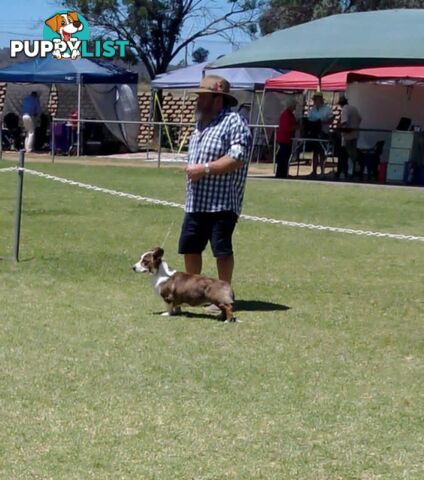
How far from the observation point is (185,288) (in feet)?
24.7

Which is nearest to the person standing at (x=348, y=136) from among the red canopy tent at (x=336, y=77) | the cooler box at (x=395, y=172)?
the cooler box at (x=395, y=172)

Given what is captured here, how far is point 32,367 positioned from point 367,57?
14790mm

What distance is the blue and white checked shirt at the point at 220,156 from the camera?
296 inches

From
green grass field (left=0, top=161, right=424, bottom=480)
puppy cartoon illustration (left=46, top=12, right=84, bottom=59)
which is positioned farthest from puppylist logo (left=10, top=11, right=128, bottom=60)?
green grass field (left=0, top=161, right=424, bottom=480)

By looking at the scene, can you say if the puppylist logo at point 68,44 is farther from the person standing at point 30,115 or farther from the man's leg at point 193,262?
the man's leg at point 193,262

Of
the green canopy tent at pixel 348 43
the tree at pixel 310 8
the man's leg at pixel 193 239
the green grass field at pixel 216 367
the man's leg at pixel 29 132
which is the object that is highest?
the tree at pixel 310 8

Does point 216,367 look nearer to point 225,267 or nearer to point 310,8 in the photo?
point 225,267

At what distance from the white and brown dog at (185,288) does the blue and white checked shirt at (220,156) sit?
492mm

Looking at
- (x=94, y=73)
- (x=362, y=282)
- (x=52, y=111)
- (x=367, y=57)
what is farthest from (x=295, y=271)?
(x=52, y=111)

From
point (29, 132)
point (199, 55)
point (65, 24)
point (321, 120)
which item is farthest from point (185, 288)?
point (199, 55)

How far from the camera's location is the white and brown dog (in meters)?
7.45

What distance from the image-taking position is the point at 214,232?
7797 millimetres

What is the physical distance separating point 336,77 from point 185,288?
21.0 meters

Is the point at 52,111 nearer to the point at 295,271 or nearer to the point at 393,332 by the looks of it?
the point at 295,271
